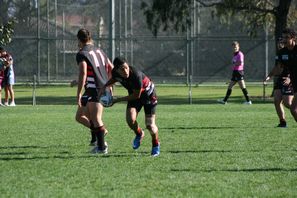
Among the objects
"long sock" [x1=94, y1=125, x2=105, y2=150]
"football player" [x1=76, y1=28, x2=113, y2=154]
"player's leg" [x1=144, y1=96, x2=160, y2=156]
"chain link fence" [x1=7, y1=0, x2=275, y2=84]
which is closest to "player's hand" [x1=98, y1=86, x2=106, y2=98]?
"football player" [x1=76, y1=28, x2=113, y2=154]

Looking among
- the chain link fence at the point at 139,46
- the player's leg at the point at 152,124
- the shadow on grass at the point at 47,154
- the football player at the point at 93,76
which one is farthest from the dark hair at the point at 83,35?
the chain link fence at the point at 139,46

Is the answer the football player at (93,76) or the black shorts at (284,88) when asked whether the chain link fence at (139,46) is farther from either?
the football player at (93,76)

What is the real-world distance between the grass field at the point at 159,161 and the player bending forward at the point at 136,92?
440 mm

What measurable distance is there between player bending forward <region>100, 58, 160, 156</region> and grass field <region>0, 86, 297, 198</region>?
0.44 m

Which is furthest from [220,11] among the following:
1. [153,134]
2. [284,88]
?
[153,134]

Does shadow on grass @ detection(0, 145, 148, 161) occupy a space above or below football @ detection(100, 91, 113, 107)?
below

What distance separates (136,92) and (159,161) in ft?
3.63

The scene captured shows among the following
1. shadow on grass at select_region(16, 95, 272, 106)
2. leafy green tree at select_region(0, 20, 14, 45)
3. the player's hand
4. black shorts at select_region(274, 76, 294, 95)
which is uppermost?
leafy green tree at select_region(0, 20, 14, 45)

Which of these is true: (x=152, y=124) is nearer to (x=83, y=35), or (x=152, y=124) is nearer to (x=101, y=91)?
(x=101, y=91)

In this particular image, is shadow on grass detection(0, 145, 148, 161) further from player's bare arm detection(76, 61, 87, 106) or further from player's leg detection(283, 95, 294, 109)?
player's leg detection(283, 95, 294, 109)

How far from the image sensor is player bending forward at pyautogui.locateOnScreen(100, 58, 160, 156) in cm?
1093

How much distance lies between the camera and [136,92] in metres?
11.0

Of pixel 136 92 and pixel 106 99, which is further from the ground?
pixel 136 92

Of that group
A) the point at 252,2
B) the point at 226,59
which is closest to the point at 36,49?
the point at 226,59
